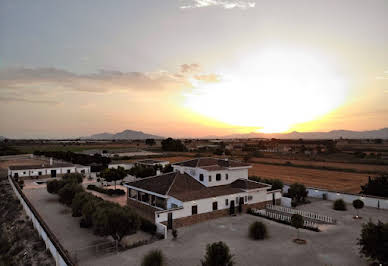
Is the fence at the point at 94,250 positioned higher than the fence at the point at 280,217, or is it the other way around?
the fence at the point at 280,217

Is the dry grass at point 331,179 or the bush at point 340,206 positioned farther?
the dry grass at point 331,179

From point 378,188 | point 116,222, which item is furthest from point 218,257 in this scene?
point 378,188

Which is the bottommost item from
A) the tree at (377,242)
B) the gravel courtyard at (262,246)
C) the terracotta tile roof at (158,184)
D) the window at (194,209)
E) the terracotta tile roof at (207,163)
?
the gravel courtyard at (262,246)

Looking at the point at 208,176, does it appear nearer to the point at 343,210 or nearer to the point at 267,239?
the point at 267,239

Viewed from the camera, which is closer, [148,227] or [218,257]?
[218,257]

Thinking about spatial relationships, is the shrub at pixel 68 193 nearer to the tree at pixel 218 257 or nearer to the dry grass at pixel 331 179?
the tree at pixel 218 257

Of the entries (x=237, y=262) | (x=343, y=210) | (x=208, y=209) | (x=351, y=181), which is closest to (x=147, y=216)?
(x=208, y=209)

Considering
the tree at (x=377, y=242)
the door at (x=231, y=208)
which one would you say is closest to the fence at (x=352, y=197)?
the door at (x=231, y=208)

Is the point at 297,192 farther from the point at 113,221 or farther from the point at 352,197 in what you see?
the point at 113,221
